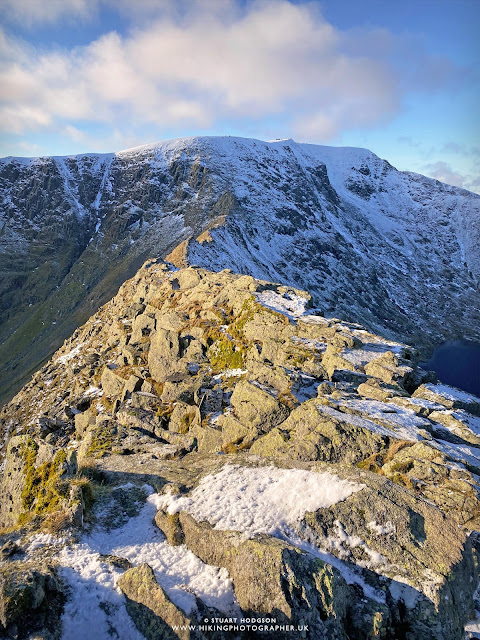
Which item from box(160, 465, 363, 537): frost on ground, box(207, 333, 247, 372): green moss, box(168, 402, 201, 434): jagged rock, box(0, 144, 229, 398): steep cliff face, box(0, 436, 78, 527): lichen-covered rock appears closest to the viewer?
box(160, 465, 363, 537): frost on ground

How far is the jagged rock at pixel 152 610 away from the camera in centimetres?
876

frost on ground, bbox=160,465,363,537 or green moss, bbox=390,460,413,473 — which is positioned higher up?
green moss, bbox=390,460,413,473

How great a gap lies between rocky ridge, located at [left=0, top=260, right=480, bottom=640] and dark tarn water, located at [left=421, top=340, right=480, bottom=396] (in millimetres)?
121943

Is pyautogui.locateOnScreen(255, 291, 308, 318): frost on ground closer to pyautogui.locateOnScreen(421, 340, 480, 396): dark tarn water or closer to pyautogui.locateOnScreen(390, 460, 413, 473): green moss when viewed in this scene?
pyautogui.locateOnScreen(390, 460, 413, 473): green moss

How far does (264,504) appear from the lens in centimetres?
1303

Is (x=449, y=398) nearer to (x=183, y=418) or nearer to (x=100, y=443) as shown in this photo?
(x=183, y=418)

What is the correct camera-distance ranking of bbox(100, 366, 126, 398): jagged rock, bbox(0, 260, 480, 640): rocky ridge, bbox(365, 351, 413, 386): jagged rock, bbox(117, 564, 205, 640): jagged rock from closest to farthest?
bbox(117, 564, 205, 640): jagged rock → bbox(0, 260, 480, 640): rocky ridge → bbox(365, 351, 413, 386): jagged rock → bbox(100, 366, 126, 398): jagged rock

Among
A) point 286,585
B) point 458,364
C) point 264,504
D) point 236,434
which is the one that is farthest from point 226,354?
point 458,364

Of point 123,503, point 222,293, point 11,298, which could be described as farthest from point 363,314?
point 11,298

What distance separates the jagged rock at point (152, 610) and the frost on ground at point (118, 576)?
0.20m

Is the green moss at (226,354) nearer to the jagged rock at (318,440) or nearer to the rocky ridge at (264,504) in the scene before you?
the rocky ridge at (264,504)

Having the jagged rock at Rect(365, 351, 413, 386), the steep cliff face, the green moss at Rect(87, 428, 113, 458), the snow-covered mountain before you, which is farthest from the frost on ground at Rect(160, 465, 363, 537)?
the steep cliff face

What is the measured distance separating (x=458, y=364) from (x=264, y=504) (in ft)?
532

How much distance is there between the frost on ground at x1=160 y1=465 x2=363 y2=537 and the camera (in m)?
12.2
